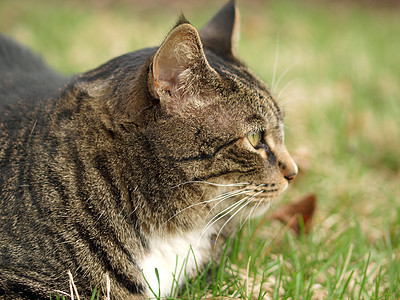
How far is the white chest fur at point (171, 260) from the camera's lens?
1.51m

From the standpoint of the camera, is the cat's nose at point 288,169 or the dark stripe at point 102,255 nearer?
the dark stripe at point 102,255

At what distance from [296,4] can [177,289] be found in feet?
24.7

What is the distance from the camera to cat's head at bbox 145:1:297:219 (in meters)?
1.35

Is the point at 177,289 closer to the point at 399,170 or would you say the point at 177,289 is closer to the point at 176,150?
the point at 176,150

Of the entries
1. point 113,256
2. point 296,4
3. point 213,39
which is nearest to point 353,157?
point 213,39

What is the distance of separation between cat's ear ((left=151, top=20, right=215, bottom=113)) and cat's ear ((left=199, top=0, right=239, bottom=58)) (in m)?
0.37

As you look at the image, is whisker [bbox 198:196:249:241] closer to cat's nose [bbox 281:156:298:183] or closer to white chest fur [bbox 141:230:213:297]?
white chest fur [bbox 141:230:213:297]

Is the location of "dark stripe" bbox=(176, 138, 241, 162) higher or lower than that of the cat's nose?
higher

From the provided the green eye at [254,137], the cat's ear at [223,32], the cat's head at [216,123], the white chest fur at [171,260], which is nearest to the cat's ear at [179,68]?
the cat's head at [216,123]

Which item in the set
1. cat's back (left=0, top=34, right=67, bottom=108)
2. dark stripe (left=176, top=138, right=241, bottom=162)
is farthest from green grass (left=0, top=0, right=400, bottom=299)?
cat's back (left=0, top=34, right=67, bottom=108)

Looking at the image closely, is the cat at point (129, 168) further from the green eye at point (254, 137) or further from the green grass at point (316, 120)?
the green grass at point (316, 120)

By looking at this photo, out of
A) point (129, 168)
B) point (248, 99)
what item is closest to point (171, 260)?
point (129, 168)

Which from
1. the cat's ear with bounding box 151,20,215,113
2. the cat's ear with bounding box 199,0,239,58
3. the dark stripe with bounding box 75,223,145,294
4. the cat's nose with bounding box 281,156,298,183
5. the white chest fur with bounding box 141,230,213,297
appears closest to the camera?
the cat's ear with bounding box 151,20,215,113

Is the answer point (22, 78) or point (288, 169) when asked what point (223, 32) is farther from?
point (22, 78)
